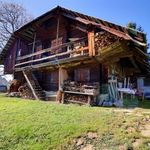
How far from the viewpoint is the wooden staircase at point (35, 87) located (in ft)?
58.7

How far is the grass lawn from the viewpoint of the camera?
6898mm

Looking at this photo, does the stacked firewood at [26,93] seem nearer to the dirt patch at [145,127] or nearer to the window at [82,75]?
the window at [82,75]

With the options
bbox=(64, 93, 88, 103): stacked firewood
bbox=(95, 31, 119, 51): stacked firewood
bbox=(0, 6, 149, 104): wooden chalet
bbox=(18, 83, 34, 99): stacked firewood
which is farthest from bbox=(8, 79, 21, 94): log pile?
bbox=(95, 31, 119, 51): stacked firewood

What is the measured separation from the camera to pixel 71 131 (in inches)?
305

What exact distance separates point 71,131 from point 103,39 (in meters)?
6.88

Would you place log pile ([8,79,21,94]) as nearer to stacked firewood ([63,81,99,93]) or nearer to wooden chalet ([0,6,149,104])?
wooden chalet ([0,6,149,104])

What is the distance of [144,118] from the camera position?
8.67m

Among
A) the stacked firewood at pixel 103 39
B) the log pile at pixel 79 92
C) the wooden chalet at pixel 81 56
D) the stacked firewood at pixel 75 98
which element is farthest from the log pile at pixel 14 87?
the stacked firewood at pixel 103 39

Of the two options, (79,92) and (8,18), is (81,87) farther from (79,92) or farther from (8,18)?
(8,18)

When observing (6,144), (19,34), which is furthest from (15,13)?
(6,144)

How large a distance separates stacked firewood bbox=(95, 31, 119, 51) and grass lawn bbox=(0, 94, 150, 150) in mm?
4540

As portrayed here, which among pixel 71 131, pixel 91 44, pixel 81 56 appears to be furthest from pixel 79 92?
pixel 71 131

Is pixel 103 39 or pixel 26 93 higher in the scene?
pixel 103 39

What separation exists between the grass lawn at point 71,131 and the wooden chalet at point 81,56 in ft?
14.6
